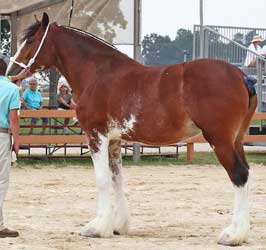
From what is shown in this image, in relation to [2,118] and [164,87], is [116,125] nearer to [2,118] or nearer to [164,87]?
[164,87]

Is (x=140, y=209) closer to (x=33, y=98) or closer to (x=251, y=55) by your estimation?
(x=33, y=98)

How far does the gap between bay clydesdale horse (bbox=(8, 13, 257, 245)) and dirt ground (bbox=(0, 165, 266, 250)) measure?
15.1 inches

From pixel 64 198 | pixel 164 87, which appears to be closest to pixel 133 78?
pixel 164 87

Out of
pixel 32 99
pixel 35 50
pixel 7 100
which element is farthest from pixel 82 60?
pixel 32 99

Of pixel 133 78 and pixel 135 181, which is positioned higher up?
pixel 133 78

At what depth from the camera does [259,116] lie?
53.3 feet

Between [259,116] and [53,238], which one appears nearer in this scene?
[53,238]

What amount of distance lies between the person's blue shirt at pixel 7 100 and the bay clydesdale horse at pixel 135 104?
0.82 m

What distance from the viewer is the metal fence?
1790 cm

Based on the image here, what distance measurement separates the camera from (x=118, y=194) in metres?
7.77

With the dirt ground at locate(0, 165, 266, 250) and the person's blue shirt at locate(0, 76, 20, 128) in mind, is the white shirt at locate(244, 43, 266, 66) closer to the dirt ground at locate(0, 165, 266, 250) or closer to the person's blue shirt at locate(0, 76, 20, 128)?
the dirt ground at locate(0, 165, 266, 250)

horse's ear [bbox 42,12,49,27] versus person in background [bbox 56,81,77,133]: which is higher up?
horse's ear [bbox 42,12,49,27]

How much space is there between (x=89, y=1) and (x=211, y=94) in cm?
942

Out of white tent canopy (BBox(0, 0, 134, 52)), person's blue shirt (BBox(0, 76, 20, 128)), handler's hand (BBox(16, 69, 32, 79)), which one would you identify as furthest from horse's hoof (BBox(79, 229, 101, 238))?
white tent canopy (BBox(0, 0, 134, 52))
